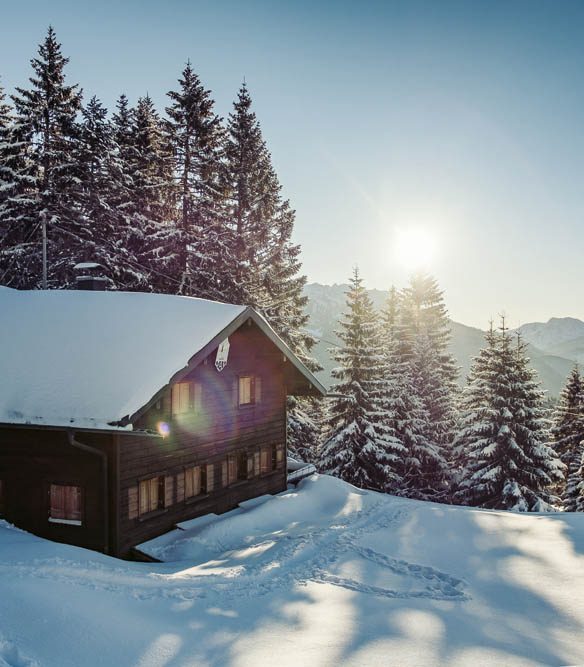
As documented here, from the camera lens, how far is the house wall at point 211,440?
1316 cm

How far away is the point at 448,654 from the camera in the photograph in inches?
301

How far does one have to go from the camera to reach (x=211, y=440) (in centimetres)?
1638

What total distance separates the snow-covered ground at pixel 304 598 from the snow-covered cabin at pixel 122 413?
113 centimetres

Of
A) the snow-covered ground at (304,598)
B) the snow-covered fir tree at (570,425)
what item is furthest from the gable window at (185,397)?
the snow-covered fir tree at (570,425)

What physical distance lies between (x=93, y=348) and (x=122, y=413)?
3.29 meters

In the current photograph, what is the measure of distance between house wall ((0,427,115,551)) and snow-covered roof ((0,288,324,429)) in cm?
97

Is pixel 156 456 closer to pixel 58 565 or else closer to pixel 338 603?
pixel 58 565

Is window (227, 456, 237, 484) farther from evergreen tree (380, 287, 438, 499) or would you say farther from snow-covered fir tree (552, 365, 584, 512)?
snow-covered fir tree (552, 365, 584, 512)

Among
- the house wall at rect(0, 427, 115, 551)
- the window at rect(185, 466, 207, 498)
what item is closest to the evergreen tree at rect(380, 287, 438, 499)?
the window at rect(185, 466, 207, 498)

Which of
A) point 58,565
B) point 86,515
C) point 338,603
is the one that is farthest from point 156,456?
point 338,603

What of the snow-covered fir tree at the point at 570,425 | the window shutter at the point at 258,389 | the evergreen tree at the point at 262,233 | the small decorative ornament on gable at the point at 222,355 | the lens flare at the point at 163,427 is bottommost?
the snow-covered fir tree at the point at 570,425

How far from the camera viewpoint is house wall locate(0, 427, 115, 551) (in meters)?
12.6

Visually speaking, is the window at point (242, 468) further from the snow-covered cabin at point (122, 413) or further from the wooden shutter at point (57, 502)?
the wooden shutter at point (57, 502)

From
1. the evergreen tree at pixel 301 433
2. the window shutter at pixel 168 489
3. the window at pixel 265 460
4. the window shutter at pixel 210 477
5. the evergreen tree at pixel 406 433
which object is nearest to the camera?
the window shutter at pixel 168 489
